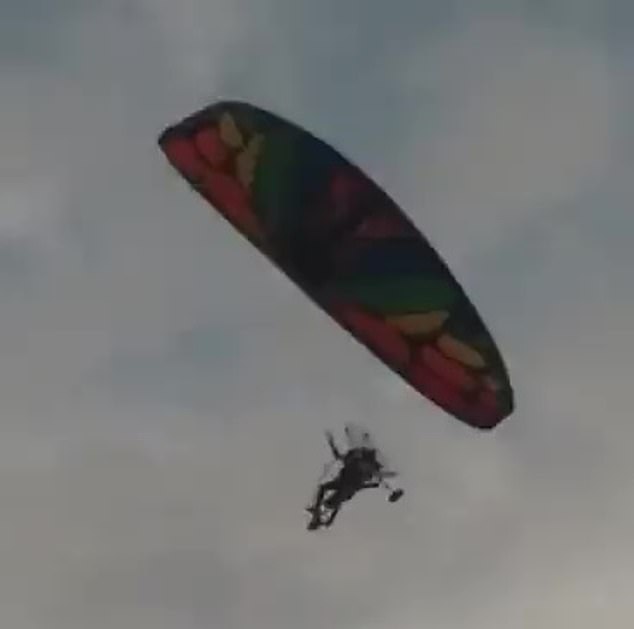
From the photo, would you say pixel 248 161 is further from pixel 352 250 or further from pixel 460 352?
pixel 460 352

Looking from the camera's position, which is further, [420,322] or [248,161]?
[248,161]

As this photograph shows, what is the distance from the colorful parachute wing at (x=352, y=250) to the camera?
9019 cm

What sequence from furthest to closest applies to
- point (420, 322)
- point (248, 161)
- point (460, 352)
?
point (248, 161), point (420, 322), point (460, 352)

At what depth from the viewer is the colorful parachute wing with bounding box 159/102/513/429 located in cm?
9019

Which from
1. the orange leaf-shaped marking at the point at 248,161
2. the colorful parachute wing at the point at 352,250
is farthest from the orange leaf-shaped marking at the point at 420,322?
the orange leaf-shaped marking at the point at 248,161

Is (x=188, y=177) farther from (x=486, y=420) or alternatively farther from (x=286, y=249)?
(x=486, y=420)

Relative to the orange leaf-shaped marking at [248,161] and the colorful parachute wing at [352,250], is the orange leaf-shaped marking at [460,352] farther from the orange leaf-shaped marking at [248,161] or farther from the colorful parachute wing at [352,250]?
the orange leaf-shaped marking at [248,161]

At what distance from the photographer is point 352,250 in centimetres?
9100

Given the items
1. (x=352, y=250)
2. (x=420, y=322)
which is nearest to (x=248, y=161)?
(x=352, y=250)

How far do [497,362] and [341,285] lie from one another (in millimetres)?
4633

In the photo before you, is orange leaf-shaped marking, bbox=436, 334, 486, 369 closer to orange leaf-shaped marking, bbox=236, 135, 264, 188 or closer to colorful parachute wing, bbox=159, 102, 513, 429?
colorful parachute wing, bbox=159, 102, 513, 429

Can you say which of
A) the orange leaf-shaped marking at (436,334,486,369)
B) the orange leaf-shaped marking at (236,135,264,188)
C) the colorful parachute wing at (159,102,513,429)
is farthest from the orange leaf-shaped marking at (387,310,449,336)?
the orange leaf-shaped marking at (236,135,264,188)

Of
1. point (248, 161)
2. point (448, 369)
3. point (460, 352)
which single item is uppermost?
point (248, 161)

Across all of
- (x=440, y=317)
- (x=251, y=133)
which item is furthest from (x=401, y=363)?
(x=251, y=133)
